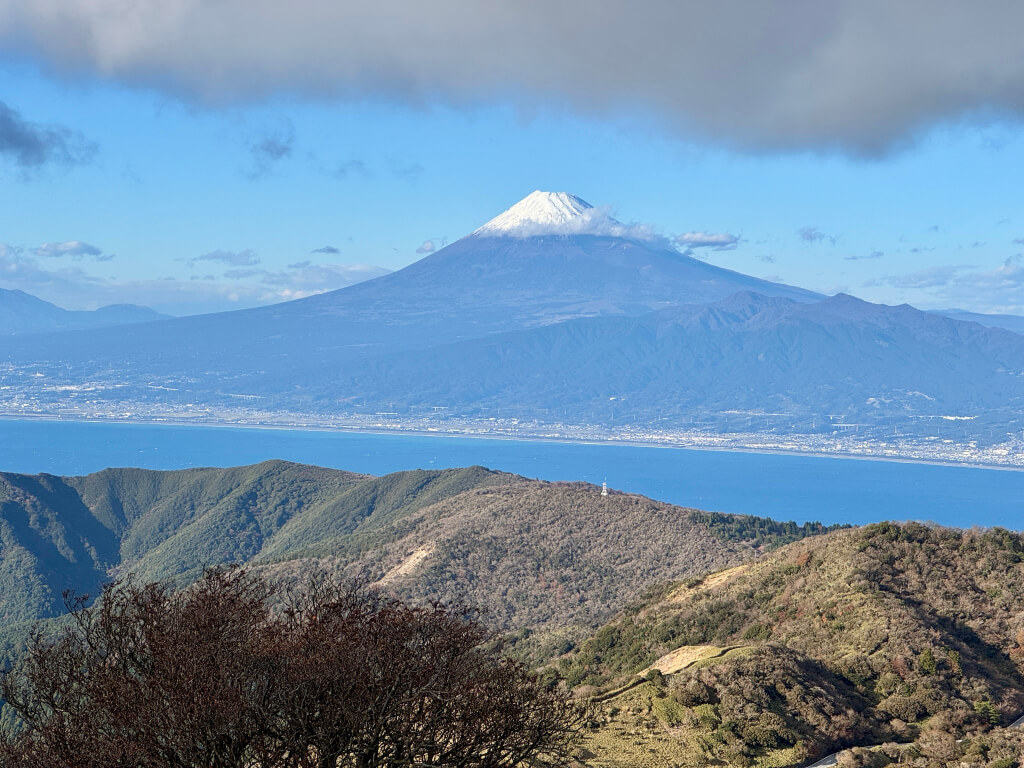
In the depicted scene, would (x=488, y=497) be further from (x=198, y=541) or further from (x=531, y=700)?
(x=531, y=700)

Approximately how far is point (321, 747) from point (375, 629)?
1.68m

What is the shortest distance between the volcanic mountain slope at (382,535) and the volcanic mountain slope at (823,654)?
38.6 ft

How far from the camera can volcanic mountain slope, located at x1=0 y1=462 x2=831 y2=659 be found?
57.4 m

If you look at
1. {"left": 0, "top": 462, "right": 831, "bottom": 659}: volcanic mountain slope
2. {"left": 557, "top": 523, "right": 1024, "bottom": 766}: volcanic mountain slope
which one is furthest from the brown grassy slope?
{"left": 557, "top": 523, "right": 1024, "bottom": 766}: volcanic mountain slope

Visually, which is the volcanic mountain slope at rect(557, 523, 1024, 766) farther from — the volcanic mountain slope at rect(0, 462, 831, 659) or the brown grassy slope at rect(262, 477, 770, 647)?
the brown grassy slope at rect(262, 477, 770, 647)

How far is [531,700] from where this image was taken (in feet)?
41.9

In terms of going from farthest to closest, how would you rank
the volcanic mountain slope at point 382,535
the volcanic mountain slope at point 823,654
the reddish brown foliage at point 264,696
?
the volcanic mountain slope at point 382,535 → the volcanic mountain slope at point 823,654 → the reddish brown foliage at point 264,696

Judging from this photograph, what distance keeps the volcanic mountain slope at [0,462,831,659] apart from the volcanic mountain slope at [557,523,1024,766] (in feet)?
38.6

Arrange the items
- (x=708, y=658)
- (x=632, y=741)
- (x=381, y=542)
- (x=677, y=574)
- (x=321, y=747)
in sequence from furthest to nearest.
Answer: (x=381, y=542) < (x=677, y=574) < (x=708, y=658) < (x=632, y=741) < (x=321, y=747)

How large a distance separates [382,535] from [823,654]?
165 ft

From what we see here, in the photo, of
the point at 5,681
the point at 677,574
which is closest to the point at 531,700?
the point at 5,681

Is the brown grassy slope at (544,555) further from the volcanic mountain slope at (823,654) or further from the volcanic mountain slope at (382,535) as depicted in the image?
the volcanic mountain slope at (823,654)

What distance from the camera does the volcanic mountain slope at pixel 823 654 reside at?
805 inches

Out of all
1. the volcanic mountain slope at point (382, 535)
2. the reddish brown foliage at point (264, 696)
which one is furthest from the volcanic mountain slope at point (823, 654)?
the volcanic mountain slope at point (382, 535)
